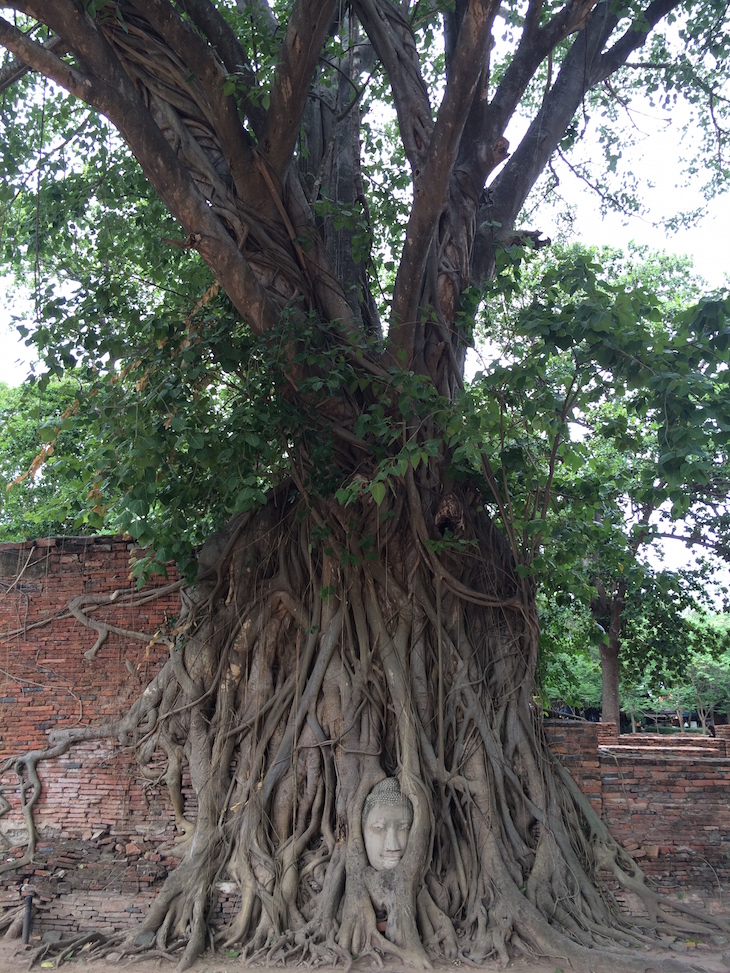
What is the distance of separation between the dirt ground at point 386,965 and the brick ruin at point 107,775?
53 centimetres

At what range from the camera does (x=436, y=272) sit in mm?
6570

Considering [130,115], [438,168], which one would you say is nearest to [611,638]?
[438,168]

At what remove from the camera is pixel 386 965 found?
17.5ft

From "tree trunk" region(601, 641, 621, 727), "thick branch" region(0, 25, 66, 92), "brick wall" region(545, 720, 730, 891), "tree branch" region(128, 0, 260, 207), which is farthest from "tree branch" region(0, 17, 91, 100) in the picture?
"tree trunk" region(601, 641, 621, 727)

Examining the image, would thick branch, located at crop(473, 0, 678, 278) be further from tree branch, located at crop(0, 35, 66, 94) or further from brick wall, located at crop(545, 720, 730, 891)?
brick wall, located at crop(545, 720, 730, 891)

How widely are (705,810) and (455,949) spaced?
261 centimetres

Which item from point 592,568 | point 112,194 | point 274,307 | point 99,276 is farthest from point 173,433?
point 592,568

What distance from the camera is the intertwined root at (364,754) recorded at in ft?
18.7

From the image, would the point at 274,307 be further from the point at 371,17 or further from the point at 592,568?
the point at 592,568

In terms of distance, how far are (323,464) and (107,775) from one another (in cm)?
320

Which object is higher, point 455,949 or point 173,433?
point 173,433

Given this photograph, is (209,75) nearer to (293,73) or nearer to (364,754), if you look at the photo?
(293,73)

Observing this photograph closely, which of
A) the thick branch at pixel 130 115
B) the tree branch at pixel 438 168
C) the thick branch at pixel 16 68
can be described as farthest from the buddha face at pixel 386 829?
the thick branch at pixel 16 68

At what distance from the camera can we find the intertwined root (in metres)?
5.69
